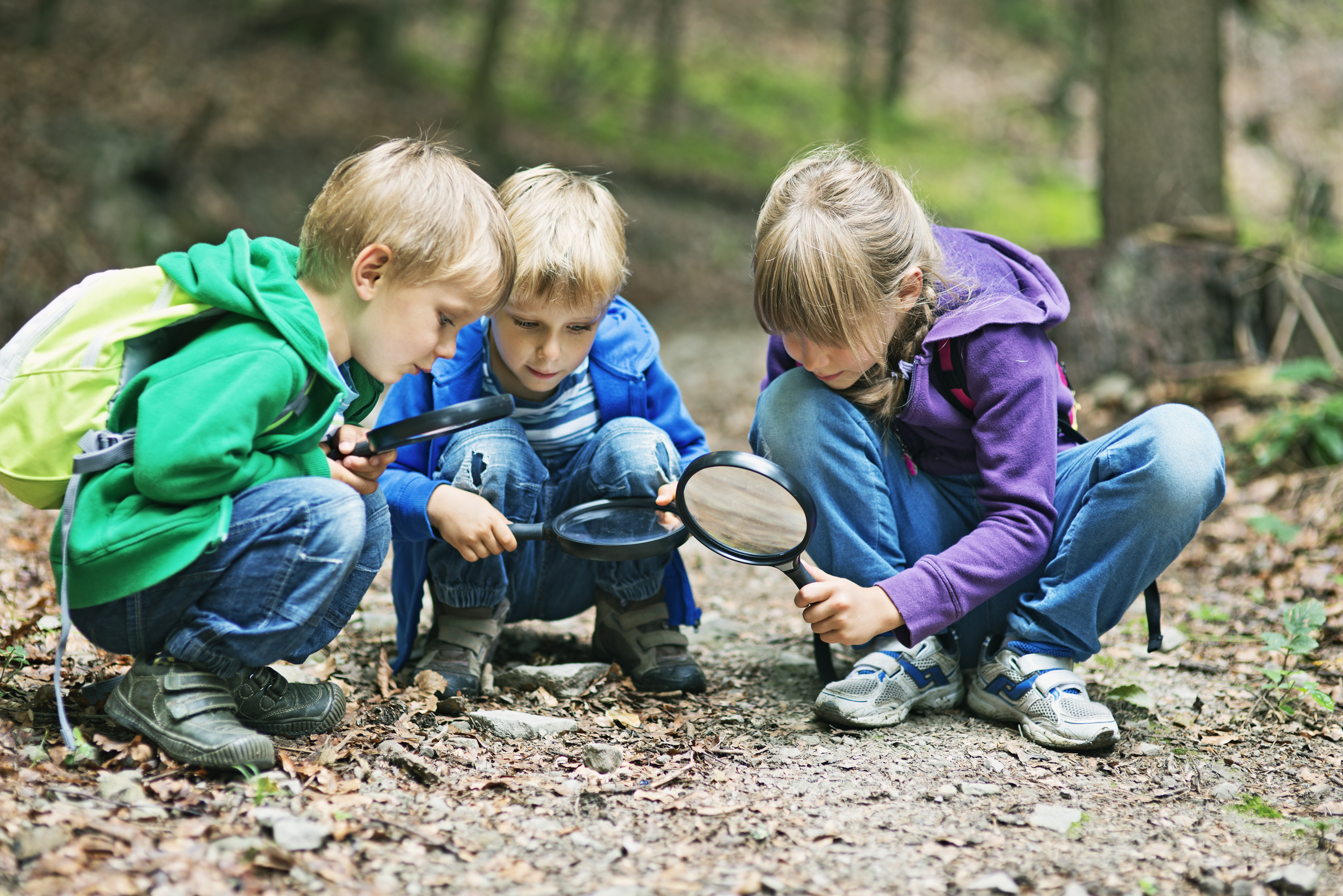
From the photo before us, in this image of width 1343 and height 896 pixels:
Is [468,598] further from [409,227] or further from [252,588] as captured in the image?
[409,227]

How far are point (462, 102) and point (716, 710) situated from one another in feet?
48.0

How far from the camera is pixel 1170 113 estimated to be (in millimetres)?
6590

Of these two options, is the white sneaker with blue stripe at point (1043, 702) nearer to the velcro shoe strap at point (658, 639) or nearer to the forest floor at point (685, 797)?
the forest floor at point (685, 797)

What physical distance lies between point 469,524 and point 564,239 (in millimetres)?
724

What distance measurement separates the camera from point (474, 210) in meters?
2.37

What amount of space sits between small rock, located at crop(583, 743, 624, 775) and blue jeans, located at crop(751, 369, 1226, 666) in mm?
756

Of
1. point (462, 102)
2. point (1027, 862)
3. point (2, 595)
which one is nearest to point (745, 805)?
point (1027, 862)

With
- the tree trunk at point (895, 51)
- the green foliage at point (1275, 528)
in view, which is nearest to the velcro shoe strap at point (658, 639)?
the green foliage at point (1275, 528)

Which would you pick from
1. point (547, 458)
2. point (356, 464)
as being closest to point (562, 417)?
point (547, 458)

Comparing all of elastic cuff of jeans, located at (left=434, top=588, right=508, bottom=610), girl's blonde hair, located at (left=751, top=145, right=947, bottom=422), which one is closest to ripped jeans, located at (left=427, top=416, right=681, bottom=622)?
elastic cuff of jeans, located at (left=434, top=588, right=508, bottom=610)

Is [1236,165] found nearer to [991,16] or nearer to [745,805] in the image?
[991,16]

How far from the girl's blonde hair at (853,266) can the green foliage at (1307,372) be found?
3162 mm

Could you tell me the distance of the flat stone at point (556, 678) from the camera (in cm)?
285

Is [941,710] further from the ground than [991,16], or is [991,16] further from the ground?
[991,16]
